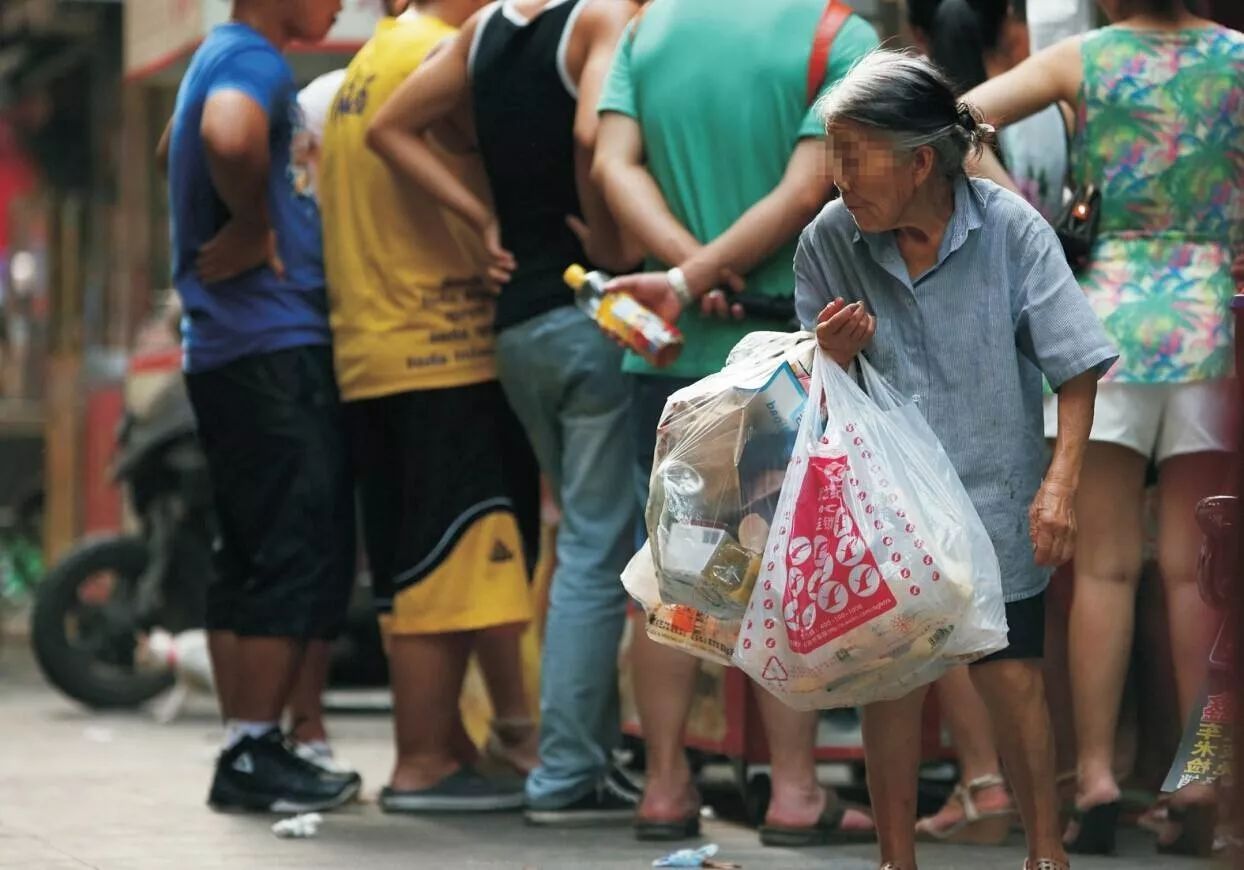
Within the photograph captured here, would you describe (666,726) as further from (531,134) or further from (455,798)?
(531,134)

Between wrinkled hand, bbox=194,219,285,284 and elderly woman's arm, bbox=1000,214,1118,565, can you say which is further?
wrinkled hand, bbox=194,219,285,284

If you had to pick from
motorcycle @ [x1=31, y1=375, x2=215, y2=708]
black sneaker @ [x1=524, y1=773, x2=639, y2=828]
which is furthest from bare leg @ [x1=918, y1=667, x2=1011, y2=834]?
motorcycle @ [x1=31, y1=375, x2=215, y2=708]

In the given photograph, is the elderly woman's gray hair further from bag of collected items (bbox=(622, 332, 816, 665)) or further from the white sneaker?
the white sneaker

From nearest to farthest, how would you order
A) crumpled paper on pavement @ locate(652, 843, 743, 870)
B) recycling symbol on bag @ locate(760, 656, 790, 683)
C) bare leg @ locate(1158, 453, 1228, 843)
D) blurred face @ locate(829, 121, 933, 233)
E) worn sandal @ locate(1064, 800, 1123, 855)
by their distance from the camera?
recycling symbol on bag @ locate(760, 656, 790, 683) < blurred face @ locate(829, 121, 933, 233) < crumpled paper on pavement @ locate(652, 843, 743, 870) < worn sandal @ locate(1064, 800, 1123, 855) < bare leg @ locate(1158, 453, 1228, 843)

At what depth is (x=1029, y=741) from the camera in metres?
4.02

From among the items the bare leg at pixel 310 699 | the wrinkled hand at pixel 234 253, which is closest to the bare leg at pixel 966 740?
the bare leg at pixel 310 699

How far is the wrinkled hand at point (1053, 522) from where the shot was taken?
389cm

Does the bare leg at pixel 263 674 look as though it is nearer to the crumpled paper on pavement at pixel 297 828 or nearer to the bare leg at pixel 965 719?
the crumpled paper on pavement at pixel 297 828

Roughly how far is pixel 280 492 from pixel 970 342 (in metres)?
2.21

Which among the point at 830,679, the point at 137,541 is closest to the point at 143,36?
the point at 137,541

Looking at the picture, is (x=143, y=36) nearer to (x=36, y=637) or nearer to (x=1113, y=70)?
(x=36, y=637)

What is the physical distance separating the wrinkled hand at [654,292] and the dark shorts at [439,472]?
79 cm

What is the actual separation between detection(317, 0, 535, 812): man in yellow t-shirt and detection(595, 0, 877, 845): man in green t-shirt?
21.7 inches

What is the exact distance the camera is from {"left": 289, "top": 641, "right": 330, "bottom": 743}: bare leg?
6188mm
